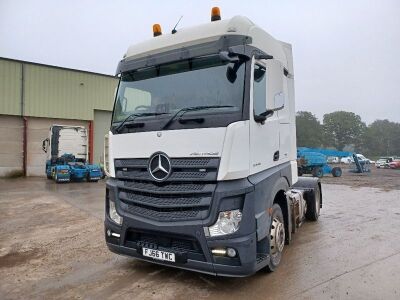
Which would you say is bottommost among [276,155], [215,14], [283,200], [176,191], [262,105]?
[283,200]

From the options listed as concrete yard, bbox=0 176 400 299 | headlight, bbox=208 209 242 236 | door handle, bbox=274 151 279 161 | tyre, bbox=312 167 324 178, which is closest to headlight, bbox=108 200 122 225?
concrete yard, bbox=0 176 400 299

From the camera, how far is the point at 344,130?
8731 centimetres

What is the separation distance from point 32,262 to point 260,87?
4.19 m

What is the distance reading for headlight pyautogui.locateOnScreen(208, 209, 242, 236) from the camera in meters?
3.50

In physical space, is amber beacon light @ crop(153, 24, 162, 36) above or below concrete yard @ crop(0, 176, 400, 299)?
above

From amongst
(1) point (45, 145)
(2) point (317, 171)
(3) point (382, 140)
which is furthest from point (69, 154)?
(3) point (382, 140)

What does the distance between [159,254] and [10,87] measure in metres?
19.3

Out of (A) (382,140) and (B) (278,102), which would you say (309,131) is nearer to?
(A) (382,140)

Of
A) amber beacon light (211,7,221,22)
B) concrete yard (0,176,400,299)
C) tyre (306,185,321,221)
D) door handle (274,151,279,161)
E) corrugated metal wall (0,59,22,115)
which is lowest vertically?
concrete yard (0,176,400,299)

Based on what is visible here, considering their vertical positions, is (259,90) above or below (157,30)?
below

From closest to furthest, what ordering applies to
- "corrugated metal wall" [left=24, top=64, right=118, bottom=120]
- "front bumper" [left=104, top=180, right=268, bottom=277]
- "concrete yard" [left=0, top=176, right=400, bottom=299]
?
"front bumper" [left=104, top=180, right=268, bottom=277]
"concrete yard" [left=0, top=176, right=400, bottom=299]
"corrugated metal wall" [left=24, top=64, right=118, bottom=120]

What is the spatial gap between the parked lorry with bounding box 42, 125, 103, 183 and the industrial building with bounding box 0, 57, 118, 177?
1658 mm

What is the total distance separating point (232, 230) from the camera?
350 centimetres

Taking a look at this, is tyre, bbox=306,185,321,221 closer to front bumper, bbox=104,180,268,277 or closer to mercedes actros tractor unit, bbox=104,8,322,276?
mercedes actros tractor unit, bbox=104,8,322,276
